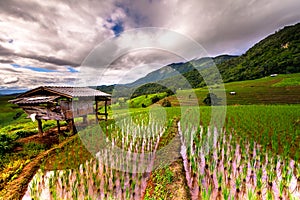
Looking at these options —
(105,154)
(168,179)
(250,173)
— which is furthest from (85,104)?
(250,173)

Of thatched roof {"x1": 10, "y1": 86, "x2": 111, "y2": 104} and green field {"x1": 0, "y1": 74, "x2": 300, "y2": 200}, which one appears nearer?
green field {"x1": 0, "y1": 74, "x2": 300, "y2": 200}

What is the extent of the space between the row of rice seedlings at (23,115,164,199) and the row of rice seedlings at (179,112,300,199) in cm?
119

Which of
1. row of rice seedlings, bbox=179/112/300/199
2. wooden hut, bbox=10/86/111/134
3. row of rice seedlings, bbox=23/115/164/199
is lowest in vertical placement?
row of rice seedlings, bbox=23/115/164/199

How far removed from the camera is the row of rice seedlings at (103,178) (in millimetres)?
3363

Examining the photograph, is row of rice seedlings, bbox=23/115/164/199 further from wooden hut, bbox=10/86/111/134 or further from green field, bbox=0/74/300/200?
wooden hut, bbox=10/86/111/134

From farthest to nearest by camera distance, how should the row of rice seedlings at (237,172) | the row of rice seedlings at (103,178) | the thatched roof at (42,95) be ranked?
the thatched roof at (42,95)
the row of rice seedlings at (103,178)
the row of rice seedlings at (237,172)

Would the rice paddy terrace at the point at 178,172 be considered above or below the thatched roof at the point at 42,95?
below

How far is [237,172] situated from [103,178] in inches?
129

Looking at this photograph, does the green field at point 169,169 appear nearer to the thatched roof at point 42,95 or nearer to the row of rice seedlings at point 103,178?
the row of rice seedlings at point 103,178

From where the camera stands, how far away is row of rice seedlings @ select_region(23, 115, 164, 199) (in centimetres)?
336

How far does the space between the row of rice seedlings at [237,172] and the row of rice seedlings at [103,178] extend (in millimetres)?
1190

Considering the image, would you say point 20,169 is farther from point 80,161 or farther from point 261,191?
point 261,191

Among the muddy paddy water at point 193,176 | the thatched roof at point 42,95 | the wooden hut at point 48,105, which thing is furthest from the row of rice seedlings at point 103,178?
the thatched roof at point 42,95

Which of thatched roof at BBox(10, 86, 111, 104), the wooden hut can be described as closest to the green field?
the wooden hut
